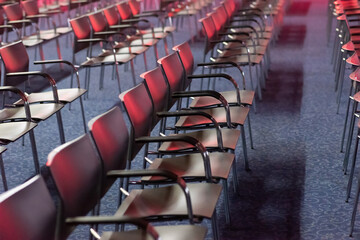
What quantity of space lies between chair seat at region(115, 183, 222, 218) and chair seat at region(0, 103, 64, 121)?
4.84 feet

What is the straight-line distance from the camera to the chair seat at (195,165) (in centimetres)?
314

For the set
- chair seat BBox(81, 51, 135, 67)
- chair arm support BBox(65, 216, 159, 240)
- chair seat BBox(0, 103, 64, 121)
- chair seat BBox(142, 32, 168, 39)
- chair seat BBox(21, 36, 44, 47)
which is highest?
chair arm support BBox(65, 216, 159, 240)

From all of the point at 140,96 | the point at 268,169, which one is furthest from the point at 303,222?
the point at 140,96

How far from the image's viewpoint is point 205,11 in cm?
1179

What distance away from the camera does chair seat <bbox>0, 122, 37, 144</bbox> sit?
3668 millimetres

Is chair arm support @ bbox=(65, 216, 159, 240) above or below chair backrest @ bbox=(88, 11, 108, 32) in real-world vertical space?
above

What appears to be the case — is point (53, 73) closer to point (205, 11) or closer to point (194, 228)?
point (205, 11)

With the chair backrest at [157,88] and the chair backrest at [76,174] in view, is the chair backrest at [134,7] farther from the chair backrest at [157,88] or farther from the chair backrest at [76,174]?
the chair backrest at [76,174]

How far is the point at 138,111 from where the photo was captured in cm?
Answer: 340

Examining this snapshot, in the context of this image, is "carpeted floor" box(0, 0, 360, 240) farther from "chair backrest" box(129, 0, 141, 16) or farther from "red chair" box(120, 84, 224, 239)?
"chair backrest" box(129, 0, 141, 16)

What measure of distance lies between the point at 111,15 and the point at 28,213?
17.1 ft

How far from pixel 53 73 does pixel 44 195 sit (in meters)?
5.71

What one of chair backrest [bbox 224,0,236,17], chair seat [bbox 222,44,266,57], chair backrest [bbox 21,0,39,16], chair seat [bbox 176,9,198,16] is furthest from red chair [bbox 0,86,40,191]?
chair seat [bbox 176,9,198,16]

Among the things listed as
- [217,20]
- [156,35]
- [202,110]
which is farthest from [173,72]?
[156,35]
